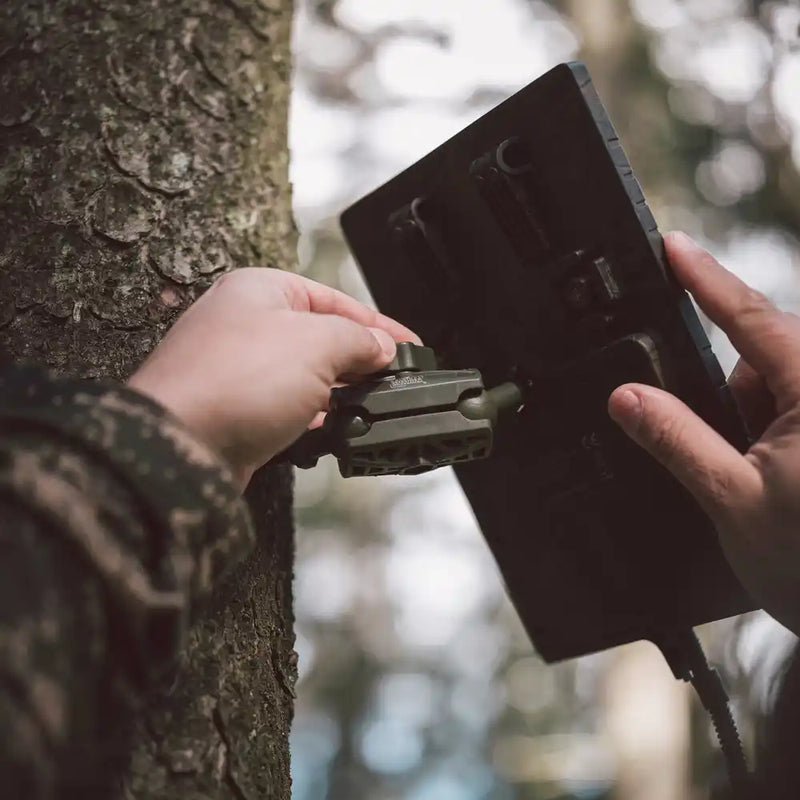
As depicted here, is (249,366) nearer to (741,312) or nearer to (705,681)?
(741,312)

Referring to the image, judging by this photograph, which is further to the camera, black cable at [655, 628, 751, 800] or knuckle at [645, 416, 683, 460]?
black cable at [655, 628, 751, 800]

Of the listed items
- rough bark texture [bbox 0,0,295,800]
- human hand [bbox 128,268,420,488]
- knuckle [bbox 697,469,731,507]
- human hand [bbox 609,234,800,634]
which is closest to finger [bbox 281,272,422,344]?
human hand [bbox 128,268,420,488]

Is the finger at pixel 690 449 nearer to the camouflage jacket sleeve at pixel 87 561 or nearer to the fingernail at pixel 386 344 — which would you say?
the fingernail at pixel 386 344

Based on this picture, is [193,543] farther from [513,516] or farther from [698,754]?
[698,754]

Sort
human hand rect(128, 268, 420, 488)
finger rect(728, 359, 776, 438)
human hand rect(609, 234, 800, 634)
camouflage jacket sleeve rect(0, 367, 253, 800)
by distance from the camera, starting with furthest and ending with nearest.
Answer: finger rect(728, 359, 776, 438) → human hand rect(609, 234, 800, 634) → human hand rect(128, 268, 420, 488) → camouflage jacket sleeve rect(0, 367, 253, 800)

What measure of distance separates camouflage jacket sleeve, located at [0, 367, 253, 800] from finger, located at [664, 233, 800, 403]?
2.26ft

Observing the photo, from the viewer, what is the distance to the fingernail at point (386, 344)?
3.65 feet

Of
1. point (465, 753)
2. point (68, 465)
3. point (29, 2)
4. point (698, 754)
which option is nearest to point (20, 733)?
point (68, 465)

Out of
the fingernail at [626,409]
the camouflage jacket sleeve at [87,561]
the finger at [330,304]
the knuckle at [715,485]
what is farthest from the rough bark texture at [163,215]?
the knuckle at [715,485]

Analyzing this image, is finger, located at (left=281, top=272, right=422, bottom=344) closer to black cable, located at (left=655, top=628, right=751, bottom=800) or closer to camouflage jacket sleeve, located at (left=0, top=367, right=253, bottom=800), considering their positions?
camouflage jacket sleeve, located at (left=0, top=367, right=253, bottom=800)

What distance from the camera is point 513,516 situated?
1395 millimetres

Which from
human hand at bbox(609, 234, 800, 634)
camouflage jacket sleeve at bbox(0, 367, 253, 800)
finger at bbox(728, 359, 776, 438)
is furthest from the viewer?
finger at bbox(728, 359, 776, 438)

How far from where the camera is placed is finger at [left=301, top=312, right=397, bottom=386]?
98 centimetres

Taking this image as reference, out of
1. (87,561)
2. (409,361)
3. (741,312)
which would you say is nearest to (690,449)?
(741,312)
